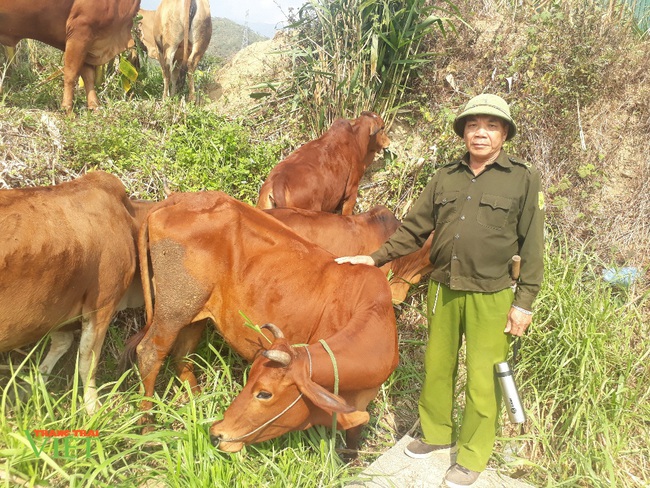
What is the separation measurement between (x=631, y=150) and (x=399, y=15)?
349 cm

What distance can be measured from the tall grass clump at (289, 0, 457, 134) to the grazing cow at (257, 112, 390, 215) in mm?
640

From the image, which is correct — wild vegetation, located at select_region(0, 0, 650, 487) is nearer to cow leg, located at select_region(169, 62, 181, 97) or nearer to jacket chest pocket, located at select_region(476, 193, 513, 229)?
cow leg, located at select_region(169, 62, 181, 97)

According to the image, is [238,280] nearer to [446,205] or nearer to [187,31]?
[446,205]

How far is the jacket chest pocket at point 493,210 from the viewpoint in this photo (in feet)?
9.77

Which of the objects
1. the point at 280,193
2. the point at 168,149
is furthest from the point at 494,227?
the point at 168,149

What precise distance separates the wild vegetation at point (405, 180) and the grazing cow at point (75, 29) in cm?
49

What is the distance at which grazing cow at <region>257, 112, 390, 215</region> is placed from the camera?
5.11m

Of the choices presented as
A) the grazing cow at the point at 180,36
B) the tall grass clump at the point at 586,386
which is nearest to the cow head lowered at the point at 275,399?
the tall grass clump at the point at 586,386

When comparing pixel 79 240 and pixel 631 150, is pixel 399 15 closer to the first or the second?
pixel 631 150

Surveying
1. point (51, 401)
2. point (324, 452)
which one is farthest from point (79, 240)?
point (324, 452)

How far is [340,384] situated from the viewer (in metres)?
2.74

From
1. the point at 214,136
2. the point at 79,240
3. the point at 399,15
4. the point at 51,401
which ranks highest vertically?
the point at 399,15

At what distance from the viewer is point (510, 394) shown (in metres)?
3.03

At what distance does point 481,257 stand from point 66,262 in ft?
8.25
